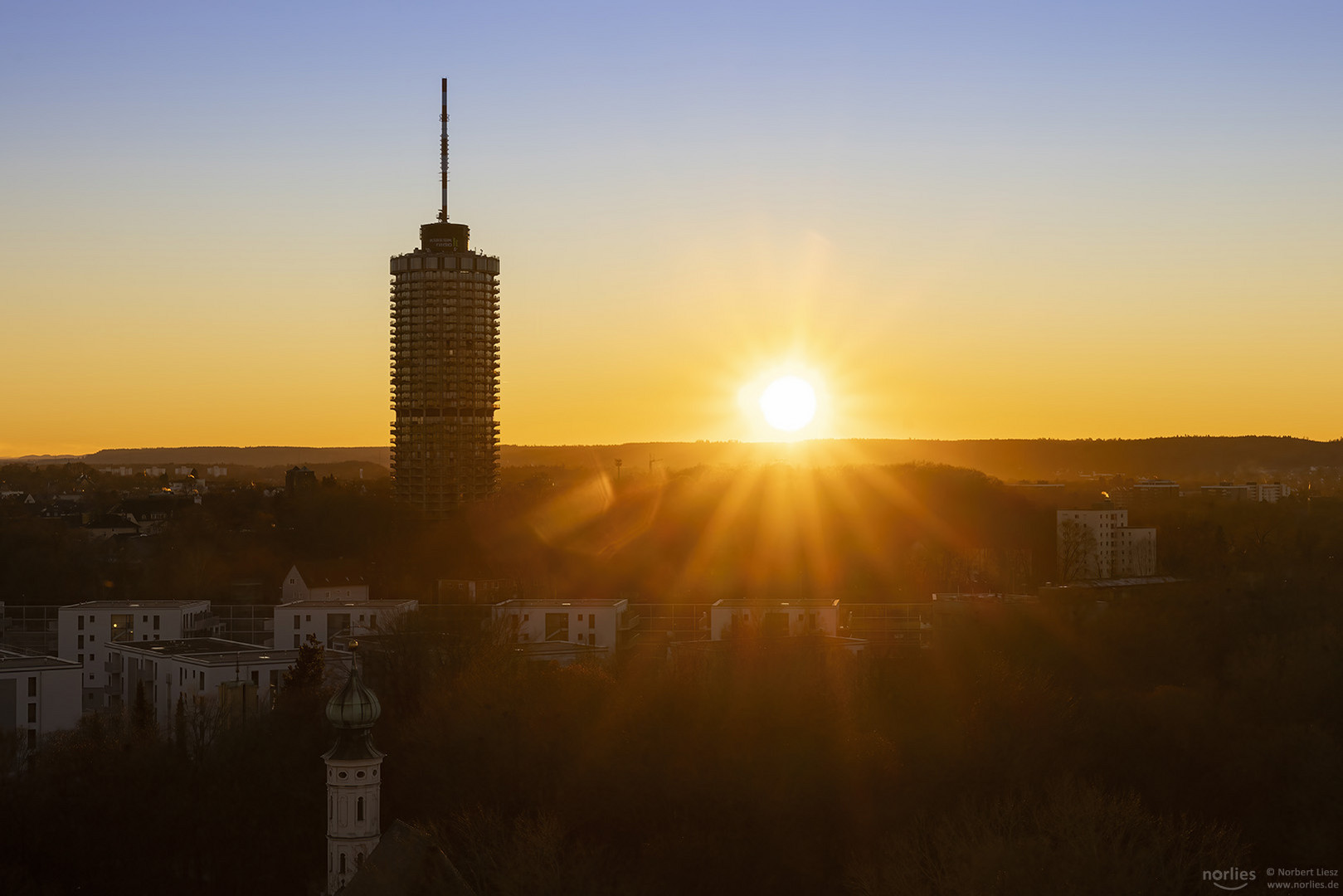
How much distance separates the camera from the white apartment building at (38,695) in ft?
143

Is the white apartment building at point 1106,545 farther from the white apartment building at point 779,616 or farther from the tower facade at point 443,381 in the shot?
the tower facade at point 443,381

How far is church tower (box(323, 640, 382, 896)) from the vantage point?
27328 mm

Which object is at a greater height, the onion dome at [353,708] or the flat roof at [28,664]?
the onion dome at [353,708]

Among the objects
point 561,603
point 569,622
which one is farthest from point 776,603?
point 561,603

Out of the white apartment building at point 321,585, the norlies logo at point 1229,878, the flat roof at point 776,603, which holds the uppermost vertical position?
the white apartment building at point 321,585

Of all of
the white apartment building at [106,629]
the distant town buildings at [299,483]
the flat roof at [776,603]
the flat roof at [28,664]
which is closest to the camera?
the flat roof at [28,664]

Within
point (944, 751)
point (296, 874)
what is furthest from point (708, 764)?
point (296, 874)

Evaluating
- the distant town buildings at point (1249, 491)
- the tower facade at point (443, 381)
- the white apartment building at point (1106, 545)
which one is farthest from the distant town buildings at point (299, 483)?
the distant town buildings at point (1249, 491)

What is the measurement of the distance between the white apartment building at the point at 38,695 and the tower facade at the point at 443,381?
167 ft

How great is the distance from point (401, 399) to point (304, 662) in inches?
2141

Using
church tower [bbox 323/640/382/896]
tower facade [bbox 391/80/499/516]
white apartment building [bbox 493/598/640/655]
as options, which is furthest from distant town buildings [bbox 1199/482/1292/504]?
church tower [bbox 323/640/382/896]

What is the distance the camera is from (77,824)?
107 feet

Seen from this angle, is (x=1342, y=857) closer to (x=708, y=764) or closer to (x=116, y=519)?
(x=708, y=764)

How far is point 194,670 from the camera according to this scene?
46.1 metres
